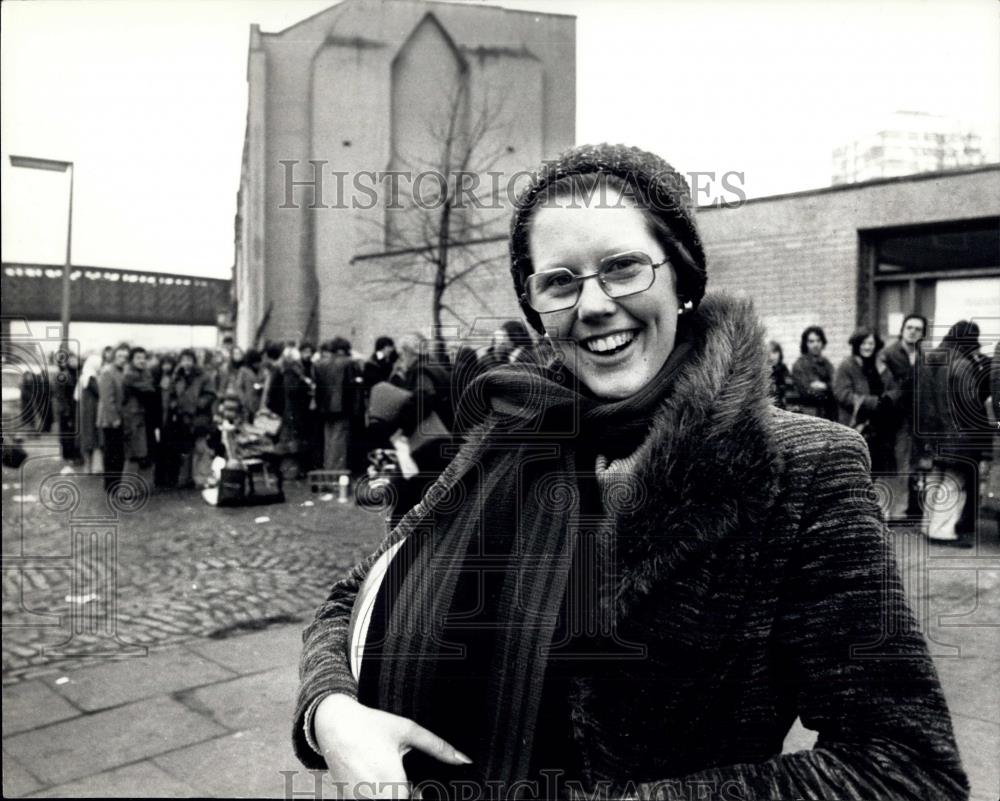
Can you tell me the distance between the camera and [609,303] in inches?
52.2

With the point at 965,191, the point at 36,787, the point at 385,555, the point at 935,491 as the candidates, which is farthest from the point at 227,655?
the point at 965,191

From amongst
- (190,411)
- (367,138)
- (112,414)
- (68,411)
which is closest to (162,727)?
(112,414)

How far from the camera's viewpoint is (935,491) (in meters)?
6.19

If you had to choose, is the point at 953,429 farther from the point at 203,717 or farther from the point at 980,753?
the point at 203,717

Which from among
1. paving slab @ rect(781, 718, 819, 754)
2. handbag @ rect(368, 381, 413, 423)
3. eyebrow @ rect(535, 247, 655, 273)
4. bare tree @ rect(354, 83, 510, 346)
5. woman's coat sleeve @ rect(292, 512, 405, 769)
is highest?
bare tree @ rect(354, 83, 510, 346)

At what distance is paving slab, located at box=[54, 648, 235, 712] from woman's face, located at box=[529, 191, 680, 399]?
12.6 ft

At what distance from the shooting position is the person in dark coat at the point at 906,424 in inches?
244

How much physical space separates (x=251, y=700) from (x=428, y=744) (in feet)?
11.1

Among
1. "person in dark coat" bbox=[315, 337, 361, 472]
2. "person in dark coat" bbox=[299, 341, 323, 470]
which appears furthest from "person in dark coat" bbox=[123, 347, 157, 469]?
"person in dark coat" bbox=[315, 337, 361, 472]

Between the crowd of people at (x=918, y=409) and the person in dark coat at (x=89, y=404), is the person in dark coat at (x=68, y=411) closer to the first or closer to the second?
the person in dark coat at (x=89, y=404)

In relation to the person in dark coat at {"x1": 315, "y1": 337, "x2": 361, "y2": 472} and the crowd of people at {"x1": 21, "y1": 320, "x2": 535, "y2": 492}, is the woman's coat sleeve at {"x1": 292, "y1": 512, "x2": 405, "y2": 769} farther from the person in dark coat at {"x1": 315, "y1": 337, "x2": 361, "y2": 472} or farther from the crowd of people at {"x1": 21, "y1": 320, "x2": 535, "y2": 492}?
the person in dark coat at {"x1": 315, "y1": 337, "x2": 361, "y2": 472}

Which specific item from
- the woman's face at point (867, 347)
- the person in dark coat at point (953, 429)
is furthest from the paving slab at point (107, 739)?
the woman's face at point (867, 347)

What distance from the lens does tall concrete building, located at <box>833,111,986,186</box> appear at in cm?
245

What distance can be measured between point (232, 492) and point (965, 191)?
7.81 m
